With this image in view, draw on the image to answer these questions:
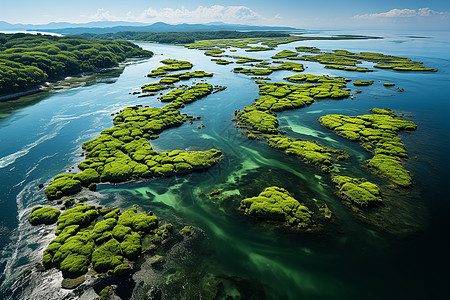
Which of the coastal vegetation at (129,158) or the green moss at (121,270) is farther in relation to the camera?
the coastal vegetation at (129,158)

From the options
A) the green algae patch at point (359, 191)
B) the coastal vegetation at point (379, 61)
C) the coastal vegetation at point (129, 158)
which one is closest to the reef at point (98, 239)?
the coastal vegetation at point (129, 158)

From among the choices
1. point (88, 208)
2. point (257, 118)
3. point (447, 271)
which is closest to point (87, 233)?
point (88, 208)

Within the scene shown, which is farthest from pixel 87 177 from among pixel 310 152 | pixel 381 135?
pixel 381 135

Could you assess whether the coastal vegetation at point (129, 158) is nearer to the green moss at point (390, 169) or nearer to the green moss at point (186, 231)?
the green moss at point (186, 231)

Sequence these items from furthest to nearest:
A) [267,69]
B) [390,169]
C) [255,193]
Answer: [267,69]
[390,169]
[255,193]

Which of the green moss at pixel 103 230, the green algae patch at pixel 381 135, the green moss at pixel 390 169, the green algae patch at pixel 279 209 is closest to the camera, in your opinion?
the green moss at pixel 103 230

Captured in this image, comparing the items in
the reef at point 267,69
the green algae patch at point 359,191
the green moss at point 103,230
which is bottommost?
the green moss at point 103,230

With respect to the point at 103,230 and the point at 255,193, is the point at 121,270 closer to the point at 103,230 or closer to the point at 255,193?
the point at 103,230
